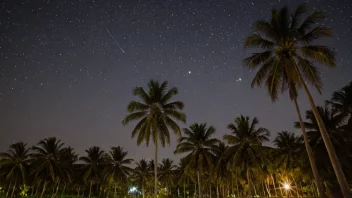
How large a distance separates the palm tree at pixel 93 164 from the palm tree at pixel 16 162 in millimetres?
11206

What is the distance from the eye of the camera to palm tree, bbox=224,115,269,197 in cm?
3428

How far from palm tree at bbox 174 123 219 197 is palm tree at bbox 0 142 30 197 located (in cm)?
3173

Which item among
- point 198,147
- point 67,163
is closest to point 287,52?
point 198,147

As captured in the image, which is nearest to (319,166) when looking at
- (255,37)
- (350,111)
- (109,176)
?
(350,111)

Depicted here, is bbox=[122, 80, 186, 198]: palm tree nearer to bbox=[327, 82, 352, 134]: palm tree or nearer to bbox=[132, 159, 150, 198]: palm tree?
bbox=[327, 82, 352, 134]: palm tree

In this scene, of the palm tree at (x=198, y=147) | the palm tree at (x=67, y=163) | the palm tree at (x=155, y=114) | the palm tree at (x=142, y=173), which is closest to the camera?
the palm tree at (x=155, y=114)

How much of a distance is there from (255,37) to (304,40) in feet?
10.4

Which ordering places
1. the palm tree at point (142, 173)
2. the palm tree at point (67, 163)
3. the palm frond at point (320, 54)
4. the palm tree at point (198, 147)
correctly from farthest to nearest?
1. the palm tree at point (142, 173)
2. the palm tree at point (67, 163)
3. the palm tree at point (198, 147)
4. the palm frond at point (320, 54)

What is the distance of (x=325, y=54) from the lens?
52.2 ft

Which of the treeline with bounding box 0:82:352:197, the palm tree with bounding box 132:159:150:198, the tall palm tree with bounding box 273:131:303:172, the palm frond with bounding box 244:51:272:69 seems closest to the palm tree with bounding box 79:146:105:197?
the treeline with bounding box 0:82:352:197

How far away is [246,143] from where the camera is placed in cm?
3544

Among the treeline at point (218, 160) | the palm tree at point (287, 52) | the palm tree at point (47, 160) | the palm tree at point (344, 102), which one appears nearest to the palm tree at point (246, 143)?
the treeline at point (218, 160)

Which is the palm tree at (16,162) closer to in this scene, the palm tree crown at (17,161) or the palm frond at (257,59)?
the palm tree crown at (17,161)

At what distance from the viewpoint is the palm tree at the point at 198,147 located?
37.4 metres
